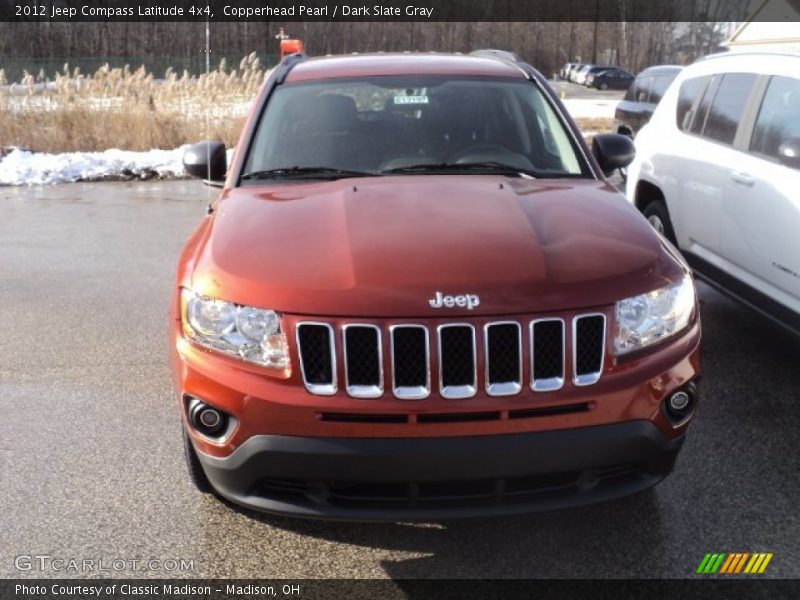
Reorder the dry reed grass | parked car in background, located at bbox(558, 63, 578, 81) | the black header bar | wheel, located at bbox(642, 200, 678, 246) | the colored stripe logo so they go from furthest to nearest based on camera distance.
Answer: parked car in background, located at bbox(558, 63, 578, 81), the black header bar, the dry reed grass, wheel, located at bbox(642, 200, 678, 246), the colored stripe logo

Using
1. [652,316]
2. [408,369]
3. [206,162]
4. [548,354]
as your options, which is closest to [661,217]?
[206,162]

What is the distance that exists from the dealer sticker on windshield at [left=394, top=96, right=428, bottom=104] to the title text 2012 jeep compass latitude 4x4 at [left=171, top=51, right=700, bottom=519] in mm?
1265

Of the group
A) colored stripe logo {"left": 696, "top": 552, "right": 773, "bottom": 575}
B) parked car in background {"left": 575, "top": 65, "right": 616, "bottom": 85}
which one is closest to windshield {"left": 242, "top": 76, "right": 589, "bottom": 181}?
colored stripe logo {"left": 696, "top": 552, "right": 773, "bottom": 575}

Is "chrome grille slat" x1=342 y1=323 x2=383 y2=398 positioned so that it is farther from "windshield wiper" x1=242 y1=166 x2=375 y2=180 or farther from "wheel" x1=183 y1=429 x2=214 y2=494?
"windshield wiper" x1=242 y1=166 x2=375 y2=180

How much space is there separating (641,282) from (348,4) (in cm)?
4514

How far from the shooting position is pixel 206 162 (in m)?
4.35

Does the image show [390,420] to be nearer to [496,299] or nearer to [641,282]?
[496,299]

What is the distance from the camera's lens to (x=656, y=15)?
7056 centimetres

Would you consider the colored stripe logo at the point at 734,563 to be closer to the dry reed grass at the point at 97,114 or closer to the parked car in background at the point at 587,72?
the dry reed grass at the point at 97,114

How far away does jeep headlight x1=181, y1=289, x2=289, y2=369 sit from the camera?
2.65 m

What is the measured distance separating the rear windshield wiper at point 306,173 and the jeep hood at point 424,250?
0.77 ft

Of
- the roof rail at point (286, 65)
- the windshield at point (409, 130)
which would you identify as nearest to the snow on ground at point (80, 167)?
the roof rail at point (286, 65)

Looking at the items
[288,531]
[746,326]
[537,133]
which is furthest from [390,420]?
[746,326]

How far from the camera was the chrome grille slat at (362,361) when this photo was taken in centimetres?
257
